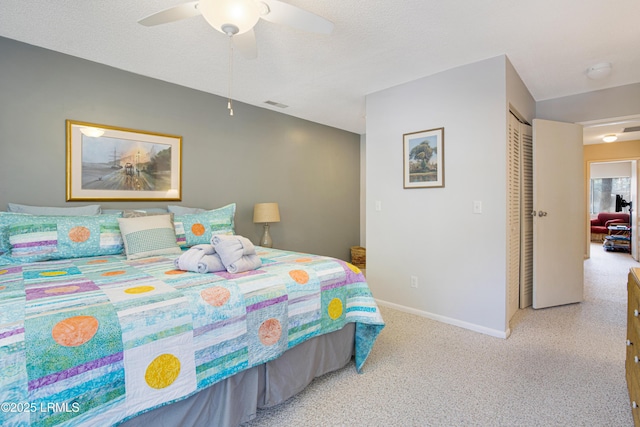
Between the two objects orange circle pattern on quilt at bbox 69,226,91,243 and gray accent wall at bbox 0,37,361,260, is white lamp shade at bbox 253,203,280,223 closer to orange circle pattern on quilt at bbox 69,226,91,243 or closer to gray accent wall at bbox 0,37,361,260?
gray accent wall at bbox 0,37,361,260

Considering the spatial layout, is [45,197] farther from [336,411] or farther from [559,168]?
[559,168]

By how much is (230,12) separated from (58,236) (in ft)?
6.18

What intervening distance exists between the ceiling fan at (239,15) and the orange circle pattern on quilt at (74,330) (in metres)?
1.49

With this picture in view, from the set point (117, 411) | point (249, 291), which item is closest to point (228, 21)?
point (249, 291)

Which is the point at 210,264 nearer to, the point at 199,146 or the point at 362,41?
the point at 362,41

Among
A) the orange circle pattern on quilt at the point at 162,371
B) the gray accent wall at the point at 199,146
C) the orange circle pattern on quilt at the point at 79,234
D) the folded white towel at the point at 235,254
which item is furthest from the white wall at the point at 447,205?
the orange circle pattern on quilt at the point at 79,234

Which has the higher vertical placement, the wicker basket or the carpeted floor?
the wicker basket

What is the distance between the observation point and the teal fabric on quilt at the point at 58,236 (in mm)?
2094

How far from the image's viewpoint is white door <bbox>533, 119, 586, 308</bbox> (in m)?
3.39

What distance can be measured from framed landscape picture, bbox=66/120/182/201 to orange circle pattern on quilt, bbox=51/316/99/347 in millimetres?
2202

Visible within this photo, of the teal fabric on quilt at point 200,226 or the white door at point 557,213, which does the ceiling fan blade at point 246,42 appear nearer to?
the teal fabric on quilt at point 200,226

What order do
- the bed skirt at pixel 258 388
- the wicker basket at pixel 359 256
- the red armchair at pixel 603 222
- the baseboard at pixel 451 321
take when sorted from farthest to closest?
the red armchair at pixel 603 222 → the wicker basket at pixel 359 256 → the baseboard at pixel 451 321 → the bed skirt at pixel 258 388

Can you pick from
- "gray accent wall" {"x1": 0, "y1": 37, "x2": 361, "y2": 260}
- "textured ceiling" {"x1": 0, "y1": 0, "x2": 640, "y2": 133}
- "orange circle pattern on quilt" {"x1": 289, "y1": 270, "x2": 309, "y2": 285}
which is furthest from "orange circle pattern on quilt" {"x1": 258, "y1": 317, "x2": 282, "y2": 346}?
"gray accent wall" {"x1": 0, "y1": 37, "x2": 361, "y2": 260}

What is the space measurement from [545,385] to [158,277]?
7.86ft
